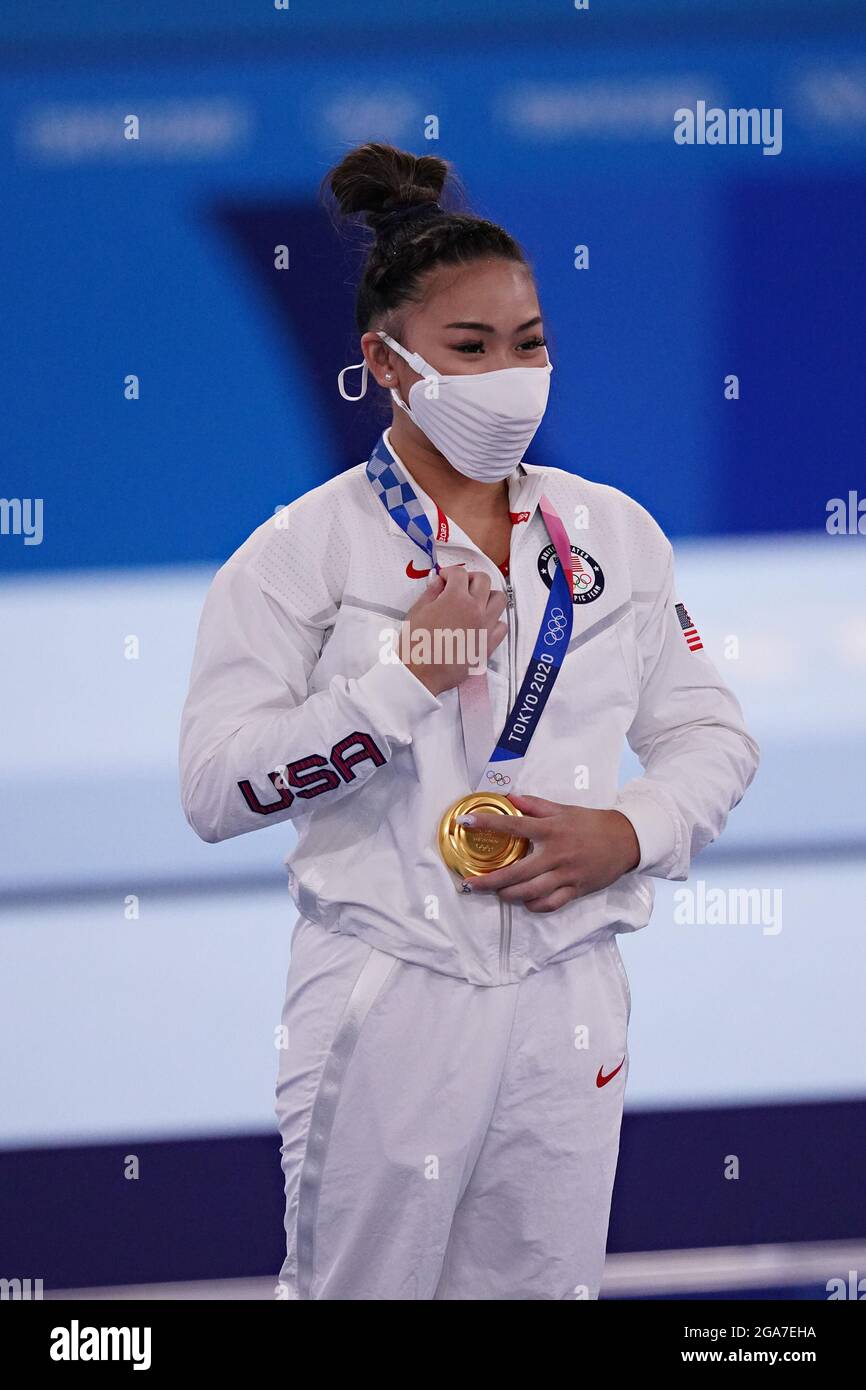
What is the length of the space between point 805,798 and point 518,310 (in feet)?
5.15

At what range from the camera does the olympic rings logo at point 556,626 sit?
2.28 metres

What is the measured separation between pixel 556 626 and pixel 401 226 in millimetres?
676

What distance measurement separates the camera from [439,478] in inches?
93.9

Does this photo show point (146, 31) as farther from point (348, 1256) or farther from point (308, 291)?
point (348, 1256)

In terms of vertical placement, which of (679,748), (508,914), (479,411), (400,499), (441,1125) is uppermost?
(479,411)

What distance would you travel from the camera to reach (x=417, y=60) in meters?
3.15

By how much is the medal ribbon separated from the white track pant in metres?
0.33

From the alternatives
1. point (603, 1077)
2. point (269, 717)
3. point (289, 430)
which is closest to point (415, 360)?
point (269, 717)

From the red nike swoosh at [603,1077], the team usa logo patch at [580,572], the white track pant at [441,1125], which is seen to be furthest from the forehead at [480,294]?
the red nike swoosh at [603,1077]

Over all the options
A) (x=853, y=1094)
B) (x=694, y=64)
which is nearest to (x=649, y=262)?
(x=694, y=64)

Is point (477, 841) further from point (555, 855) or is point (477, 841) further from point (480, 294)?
point (480, 294)

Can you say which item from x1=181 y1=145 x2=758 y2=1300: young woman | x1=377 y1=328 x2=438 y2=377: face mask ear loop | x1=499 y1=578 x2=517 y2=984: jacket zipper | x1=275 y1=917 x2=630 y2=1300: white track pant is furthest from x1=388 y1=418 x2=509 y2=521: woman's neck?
x1=275 y1=917 x2=630 y2=1300: white track pant

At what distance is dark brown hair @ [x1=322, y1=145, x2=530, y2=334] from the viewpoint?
90.7 inches

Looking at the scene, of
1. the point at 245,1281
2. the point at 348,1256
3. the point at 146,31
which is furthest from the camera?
the point at 245,1281
